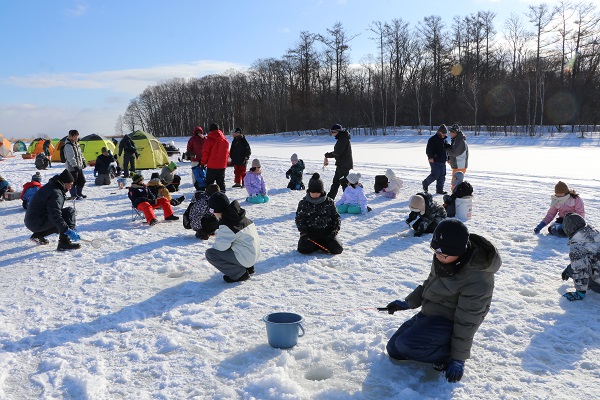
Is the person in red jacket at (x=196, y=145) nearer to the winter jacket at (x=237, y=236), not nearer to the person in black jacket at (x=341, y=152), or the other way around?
the person in black jacket at (x=341, y=152)

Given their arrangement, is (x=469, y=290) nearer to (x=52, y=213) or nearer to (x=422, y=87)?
(x=52, y=213)

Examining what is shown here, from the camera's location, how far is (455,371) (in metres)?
3.18

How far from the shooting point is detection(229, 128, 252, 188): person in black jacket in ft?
39.4

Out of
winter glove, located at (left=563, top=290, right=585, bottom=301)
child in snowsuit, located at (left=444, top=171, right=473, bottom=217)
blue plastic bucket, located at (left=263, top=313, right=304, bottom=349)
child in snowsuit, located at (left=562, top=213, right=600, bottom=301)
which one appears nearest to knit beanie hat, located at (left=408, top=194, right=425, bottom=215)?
child in snowsuit, located at (left=444, top=171, right=473, bottom=217)

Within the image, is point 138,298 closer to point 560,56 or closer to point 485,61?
point 560,56

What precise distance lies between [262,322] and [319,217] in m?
2.31

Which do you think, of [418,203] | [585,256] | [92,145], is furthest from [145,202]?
[92,145]

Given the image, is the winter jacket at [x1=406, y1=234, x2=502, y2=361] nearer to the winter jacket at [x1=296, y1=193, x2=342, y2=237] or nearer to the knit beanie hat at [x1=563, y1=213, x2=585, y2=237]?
the knit beanie hat at [x1=563, y1=213, x2=585, y2=237]

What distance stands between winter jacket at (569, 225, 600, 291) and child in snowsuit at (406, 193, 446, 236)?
2.71m

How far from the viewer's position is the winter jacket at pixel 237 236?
16.6 feet

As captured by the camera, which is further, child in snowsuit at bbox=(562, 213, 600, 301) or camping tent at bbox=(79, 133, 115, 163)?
camping tent at bbox=(79, 133, 115, 163)

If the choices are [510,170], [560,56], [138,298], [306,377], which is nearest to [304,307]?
[306,377]

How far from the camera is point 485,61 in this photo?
50.4 meters

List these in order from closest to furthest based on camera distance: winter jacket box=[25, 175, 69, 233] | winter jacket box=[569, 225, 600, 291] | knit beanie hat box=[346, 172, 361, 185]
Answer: winter jacket box=[569, 225, 600, 291] → winter jacket box=[25, 175, 69, 233] → knit beanie hat box=[346, 172, 361, 185]
